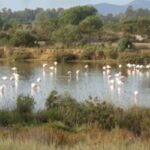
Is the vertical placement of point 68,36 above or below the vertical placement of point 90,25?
below

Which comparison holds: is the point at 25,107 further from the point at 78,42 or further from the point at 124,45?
the point at 78,42

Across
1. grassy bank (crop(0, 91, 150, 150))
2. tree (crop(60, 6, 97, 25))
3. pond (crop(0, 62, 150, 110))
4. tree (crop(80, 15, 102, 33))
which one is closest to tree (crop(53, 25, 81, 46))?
tree (crop(80, 15, 102, 33))

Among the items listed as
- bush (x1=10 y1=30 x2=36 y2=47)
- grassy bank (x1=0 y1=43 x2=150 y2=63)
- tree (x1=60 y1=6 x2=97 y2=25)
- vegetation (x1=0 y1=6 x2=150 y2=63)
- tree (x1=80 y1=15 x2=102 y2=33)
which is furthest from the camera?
tree (x1=60 y1=6 x2=97 y2=25)

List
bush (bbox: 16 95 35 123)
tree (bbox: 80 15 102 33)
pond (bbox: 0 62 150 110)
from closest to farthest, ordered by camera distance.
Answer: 1. bush (bbox: 16 95 35 123)
2. pond (bbox: 0 62 150 110)
3. tree (bbox: 80 15 102 33)

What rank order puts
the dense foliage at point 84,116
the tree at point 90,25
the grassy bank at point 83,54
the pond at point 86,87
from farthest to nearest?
the tree at point 90,25 → the grassy bank at point 83,54 → the pond at point 86,87 → the dense foliage at point 84,116

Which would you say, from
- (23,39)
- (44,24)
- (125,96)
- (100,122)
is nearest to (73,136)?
(100,122)

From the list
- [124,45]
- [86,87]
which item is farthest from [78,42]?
[86,87]

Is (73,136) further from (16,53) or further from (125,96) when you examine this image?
(16,53)

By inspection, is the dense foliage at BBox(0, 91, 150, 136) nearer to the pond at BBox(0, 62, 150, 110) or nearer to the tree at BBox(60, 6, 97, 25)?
the pond at BBox(0, 62, 150, 110)

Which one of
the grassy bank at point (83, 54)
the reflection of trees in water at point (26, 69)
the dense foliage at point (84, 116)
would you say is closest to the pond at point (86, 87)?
the reflection of trees in water at point (26, 69)

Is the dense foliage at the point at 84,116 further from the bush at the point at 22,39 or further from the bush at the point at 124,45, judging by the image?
the bush at the point at 22,39

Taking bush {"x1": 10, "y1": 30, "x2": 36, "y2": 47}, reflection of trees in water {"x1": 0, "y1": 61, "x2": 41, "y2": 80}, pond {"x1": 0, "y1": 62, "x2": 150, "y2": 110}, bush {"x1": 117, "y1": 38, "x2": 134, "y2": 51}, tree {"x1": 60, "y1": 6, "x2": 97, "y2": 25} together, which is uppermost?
tree {"x1": 60, "y1": 6, "x2": 97, "y2": 25}

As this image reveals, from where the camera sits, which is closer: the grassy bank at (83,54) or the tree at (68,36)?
the grassy bank at (83,54)

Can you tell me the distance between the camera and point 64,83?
2903 centimetres
